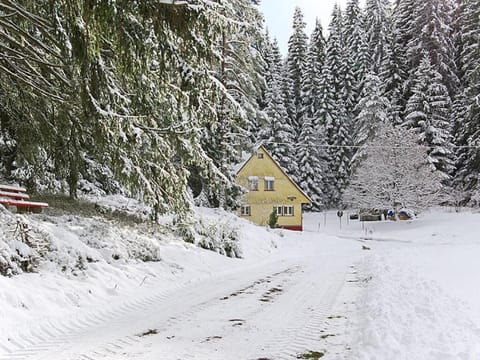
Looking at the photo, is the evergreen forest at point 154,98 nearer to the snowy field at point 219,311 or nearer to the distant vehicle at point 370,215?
the snowy field at point 219,311

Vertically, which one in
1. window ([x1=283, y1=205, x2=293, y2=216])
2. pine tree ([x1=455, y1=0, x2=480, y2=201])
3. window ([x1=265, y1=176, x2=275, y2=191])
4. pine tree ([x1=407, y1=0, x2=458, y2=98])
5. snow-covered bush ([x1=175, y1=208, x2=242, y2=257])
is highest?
pine tree ([x1=407, y1=0, x2=458, y2=98])

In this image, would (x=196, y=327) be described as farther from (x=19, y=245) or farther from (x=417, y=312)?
(x=19, y=245)

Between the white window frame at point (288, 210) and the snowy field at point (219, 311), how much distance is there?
25.8 metres

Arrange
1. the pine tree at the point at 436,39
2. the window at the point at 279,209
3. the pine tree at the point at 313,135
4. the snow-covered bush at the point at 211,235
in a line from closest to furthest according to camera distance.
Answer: the snow-covered bush at the point at 211,235
the window at the point at 279,209
the pine tree at the point at 436,39
the pine tree at the point at 313,135

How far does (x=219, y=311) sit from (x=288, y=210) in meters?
31.1

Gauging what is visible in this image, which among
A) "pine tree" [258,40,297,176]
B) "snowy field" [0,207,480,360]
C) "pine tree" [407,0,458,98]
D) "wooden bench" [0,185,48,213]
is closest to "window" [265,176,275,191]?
"pine tree" [258,40,297,176]

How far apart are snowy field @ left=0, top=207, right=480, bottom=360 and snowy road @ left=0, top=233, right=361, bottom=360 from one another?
1 cm

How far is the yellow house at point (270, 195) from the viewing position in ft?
119

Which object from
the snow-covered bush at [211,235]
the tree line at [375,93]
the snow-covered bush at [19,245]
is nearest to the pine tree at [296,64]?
the tree line at [375,93]

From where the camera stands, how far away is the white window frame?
36875mm

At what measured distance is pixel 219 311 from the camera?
20.1 feet

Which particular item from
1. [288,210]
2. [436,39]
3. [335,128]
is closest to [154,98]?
[288,210]

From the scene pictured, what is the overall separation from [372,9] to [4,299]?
52.5 meters

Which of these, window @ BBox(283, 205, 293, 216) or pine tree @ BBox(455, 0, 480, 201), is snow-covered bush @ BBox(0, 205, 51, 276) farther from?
window @ BBox(283, 205, 293, 216)
